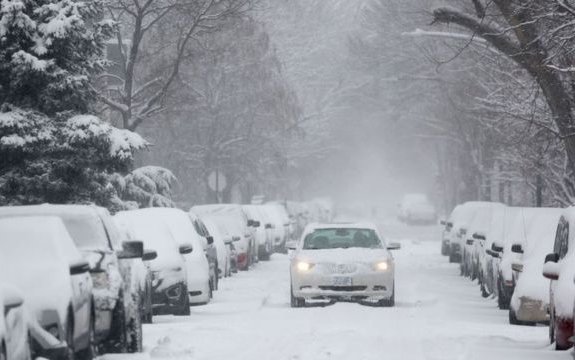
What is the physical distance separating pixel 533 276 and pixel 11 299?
10950mm

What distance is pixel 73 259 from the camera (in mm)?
12406

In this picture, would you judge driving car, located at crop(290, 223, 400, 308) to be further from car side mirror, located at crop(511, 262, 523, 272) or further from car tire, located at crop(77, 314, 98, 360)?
car tire, located at crop(77, 314, 98, 360)

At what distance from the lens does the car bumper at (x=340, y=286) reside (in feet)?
74.0

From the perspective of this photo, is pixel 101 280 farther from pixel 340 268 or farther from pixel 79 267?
pixel 340 268

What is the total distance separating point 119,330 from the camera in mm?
14875

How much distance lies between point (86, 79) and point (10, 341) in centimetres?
1534

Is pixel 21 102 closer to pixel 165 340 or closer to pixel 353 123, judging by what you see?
pixel 165 340

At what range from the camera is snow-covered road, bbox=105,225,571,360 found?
15.1 m

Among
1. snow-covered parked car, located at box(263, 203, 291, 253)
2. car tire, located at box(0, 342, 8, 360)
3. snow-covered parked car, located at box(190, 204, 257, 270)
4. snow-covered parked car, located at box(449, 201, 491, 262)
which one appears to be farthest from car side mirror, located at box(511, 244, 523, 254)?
snow-covered parked car, located at box(263, 203, 291, 253)

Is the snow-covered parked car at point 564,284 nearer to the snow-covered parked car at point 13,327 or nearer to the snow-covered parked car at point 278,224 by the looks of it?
the snow-covered parked car at point 13,327

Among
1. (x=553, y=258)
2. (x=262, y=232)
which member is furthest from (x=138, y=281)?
(x=262, y=232)

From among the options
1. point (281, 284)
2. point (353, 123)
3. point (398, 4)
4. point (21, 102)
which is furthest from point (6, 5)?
point (353, 123)

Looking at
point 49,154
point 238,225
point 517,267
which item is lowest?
point 517,267

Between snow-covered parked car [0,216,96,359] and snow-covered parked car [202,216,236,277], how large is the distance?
1708 cm
